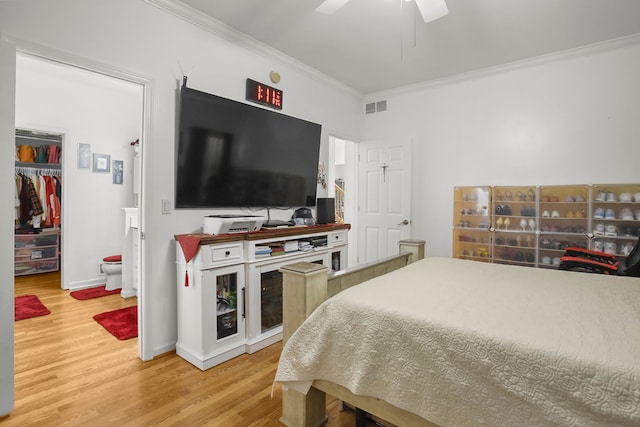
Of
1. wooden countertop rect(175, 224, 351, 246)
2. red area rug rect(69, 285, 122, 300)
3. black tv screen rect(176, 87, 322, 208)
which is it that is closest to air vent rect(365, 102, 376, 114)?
black tv screen rect(176, 87, 322, 208)

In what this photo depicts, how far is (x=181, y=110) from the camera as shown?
8.36 feet

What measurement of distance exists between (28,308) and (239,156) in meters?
2.83

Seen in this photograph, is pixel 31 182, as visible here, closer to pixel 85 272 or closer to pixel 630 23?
pixel 85 272

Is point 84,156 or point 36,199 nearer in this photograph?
point 84,156

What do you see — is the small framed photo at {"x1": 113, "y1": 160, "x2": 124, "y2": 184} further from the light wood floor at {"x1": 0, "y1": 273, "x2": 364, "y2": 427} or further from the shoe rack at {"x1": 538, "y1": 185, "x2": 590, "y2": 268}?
the shoe rack at {"x1": 538, "y1": 185, "x2": 590, "y2": 268}

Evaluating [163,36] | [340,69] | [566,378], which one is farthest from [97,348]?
[340,69]

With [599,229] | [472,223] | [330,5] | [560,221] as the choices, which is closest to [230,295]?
[330,5]

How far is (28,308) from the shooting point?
11.2 ft

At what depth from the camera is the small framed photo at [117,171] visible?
4566 mm

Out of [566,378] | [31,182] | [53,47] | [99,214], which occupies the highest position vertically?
[53,47]

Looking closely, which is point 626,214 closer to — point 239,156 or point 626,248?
point 626,248

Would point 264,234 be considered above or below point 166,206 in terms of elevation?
below

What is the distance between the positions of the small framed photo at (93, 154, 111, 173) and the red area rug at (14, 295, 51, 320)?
1.73 metres

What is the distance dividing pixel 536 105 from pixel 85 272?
5.82 m
